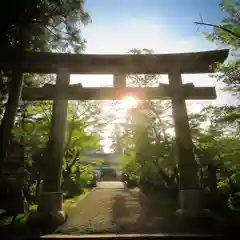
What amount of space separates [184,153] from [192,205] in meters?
1.77

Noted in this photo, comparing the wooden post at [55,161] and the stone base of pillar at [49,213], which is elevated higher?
the wooden post at [55,161]

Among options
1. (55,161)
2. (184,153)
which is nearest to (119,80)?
(184,153)

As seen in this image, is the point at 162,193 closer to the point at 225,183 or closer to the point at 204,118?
the point at 225,183

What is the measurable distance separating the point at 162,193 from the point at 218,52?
9.05 metres

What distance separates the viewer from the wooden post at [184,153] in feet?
22.7

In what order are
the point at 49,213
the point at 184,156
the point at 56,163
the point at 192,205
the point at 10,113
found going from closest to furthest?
the point at 49,213
the point at 192,205
the point at 56,163
the point at 184,156
the point at 10,113

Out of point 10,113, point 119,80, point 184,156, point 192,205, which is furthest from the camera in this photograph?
point 119,80

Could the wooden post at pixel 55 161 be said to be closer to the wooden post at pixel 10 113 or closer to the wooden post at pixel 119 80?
the wooden post at pixel 10 113

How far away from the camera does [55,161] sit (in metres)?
7.08

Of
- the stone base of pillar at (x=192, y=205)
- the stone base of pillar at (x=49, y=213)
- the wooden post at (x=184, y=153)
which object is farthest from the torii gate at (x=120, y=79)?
the stone base of pillar at (x=49, y=213)

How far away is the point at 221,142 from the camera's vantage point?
35.7 ft

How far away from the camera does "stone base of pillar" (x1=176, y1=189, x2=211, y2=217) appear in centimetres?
678

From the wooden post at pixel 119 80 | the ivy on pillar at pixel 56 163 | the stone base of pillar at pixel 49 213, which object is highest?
the wooden post at pixel 119 80

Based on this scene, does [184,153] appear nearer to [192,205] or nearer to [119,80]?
[192,205]
